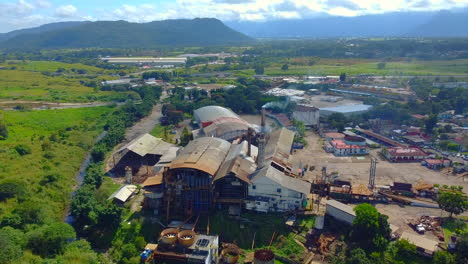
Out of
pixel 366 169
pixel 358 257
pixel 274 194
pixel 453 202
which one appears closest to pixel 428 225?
pixel 453 202

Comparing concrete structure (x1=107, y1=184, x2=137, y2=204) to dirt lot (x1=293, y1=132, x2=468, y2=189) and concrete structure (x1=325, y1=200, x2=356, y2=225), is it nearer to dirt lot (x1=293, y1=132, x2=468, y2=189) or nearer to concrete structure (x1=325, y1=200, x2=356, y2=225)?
dirt lot (x1=293, y1=132, x2=468, y2=189)

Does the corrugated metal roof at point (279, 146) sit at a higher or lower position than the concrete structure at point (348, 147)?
higher

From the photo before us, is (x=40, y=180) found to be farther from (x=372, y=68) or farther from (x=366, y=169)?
(x=372, y=68)

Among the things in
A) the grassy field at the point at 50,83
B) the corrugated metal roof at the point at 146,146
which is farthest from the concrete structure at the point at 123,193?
the grassy field at the point at 50,83

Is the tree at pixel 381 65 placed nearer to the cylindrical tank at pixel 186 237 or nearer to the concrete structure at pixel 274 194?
the concrete structure at pixel 274 194

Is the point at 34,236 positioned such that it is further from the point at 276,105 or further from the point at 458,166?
the point at 276,105
